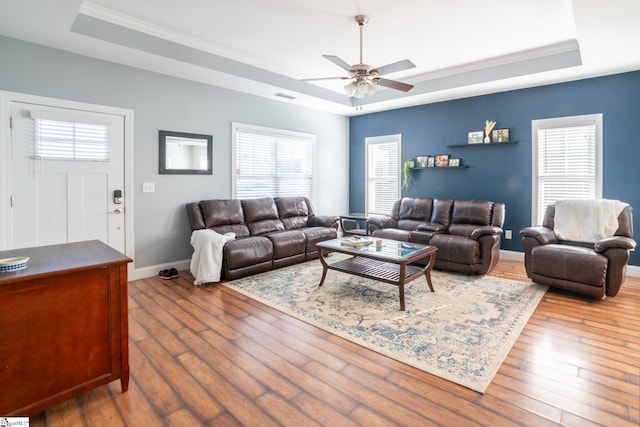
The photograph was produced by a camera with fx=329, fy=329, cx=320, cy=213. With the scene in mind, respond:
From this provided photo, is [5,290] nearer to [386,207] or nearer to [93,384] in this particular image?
[93,384]

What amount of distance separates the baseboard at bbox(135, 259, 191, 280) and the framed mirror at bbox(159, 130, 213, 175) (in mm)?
1270

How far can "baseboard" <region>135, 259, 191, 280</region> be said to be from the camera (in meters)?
4.28

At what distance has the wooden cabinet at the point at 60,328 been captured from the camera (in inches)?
63.0

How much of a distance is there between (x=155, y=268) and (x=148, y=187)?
3.58ft

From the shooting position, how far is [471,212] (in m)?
4.98

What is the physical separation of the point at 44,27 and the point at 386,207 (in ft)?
18.5

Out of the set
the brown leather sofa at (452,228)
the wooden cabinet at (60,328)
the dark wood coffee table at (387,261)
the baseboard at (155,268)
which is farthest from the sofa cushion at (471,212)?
the wooden cabinet at (60,328)

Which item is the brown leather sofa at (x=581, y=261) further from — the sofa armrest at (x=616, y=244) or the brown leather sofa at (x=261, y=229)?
the brown leather sofa at (x=261, y=229)

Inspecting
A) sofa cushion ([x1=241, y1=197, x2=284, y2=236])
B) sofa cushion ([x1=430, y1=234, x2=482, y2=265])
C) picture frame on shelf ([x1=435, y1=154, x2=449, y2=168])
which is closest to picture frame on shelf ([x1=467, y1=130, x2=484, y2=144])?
picture frame on shelf ([x1=435, y1=154, x2=449, y2=168])

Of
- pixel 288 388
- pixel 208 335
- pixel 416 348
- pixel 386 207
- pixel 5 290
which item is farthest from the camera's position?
pixel 386 207

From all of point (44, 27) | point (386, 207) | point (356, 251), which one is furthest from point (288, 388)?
point (386, 207)

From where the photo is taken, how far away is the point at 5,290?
1.55 metres

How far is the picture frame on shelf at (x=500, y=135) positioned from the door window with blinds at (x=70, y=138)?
17.9 feet

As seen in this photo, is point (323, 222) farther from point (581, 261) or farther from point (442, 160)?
point (581, 261)
